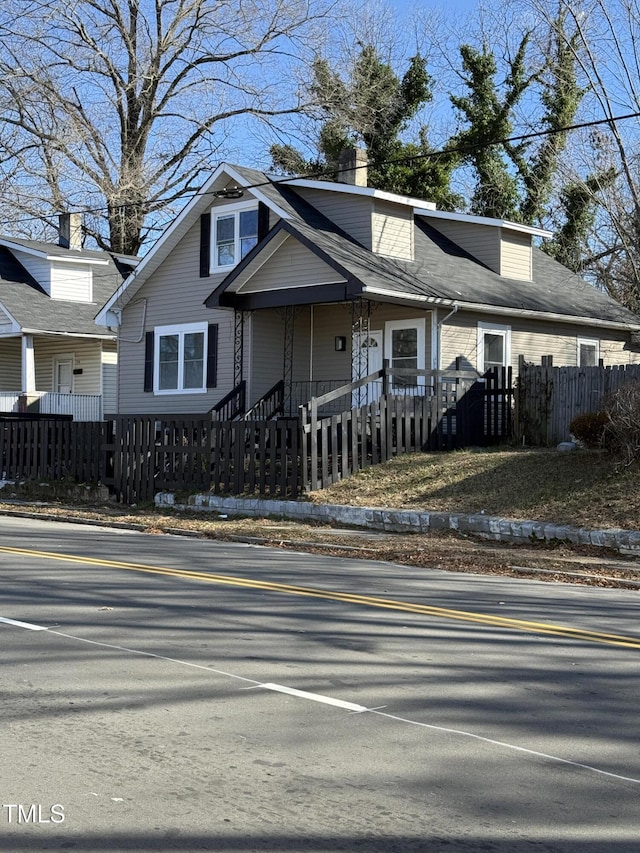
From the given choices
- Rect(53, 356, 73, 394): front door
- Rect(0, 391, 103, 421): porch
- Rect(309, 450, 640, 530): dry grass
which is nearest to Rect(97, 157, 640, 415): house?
Rect(309, 450, 640, 530): dry grass

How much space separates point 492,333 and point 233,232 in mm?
7330

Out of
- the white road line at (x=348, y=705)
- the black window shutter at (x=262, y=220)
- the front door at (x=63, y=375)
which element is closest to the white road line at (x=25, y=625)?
the white road line at (x=348, y=705)

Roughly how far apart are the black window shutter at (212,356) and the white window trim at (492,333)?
691 centimetres

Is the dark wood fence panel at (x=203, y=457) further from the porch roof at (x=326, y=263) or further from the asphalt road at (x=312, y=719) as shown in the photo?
the asphalt road at (x=312, y=719)

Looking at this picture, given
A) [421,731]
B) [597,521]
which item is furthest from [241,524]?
[421,731]

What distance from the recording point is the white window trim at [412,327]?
26.0 m

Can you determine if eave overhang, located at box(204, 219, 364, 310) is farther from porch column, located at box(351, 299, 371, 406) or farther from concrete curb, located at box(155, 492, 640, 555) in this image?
concrete curb, located at box(155, 492, 640, 555)

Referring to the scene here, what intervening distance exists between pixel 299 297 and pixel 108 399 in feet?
50.7

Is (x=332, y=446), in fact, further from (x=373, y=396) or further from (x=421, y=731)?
(x=421, y=731)

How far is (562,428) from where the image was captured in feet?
73.6

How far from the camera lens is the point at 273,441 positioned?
20.0 metres

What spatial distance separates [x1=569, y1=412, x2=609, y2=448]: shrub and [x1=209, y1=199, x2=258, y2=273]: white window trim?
11.5 meters

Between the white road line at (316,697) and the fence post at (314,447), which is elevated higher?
the fence post at (314,447)

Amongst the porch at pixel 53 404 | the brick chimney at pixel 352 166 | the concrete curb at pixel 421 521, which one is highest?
the brick chimney at pixel 352 166
